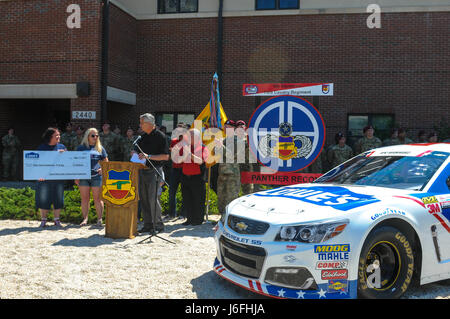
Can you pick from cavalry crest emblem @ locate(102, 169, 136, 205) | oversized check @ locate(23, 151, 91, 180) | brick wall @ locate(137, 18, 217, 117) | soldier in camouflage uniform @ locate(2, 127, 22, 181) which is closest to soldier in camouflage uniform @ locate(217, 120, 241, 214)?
cavalry crest emblem @ locate(102, 169, 136, 205)

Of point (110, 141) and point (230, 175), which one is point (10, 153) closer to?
point (110, 141)

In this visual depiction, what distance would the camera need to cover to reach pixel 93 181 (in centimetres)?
787

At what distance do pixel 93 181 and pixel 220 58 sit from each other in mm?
8652

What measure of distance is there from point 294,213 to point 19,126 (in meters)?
14.9

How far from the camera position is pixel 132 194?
270 inches

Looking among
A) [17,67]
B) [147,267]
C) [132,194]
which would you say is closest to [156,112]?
[17,67]

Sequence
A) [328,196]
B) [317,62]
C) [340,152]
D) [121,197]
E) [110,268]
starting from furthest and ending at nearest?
[317,62]
[340,152]
[121,197]
[110,268]
[328,196]

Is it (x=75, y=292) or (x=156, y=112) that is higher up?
(x=156, y=112)

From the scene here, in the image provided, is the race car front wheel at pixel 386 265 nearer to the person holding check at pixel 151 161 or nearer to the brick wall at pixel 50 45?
the person holding check at pixel 151 161

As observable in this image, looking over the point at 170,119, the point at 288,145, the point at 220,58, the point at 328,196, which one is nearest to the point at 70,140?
the point at 170,119

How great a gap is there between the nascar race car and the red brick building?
986cm

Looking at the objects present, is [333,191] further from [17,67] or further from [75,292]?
[17,67]

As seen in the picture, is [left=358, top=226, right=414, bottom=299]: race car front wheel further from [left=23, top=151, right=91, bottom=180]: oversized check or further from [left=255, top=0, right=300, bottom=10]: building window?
[left=255, top=0, right=300, bottom=10]: building window

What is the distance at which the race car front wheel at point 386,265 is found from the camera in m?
Answer: 3.77
